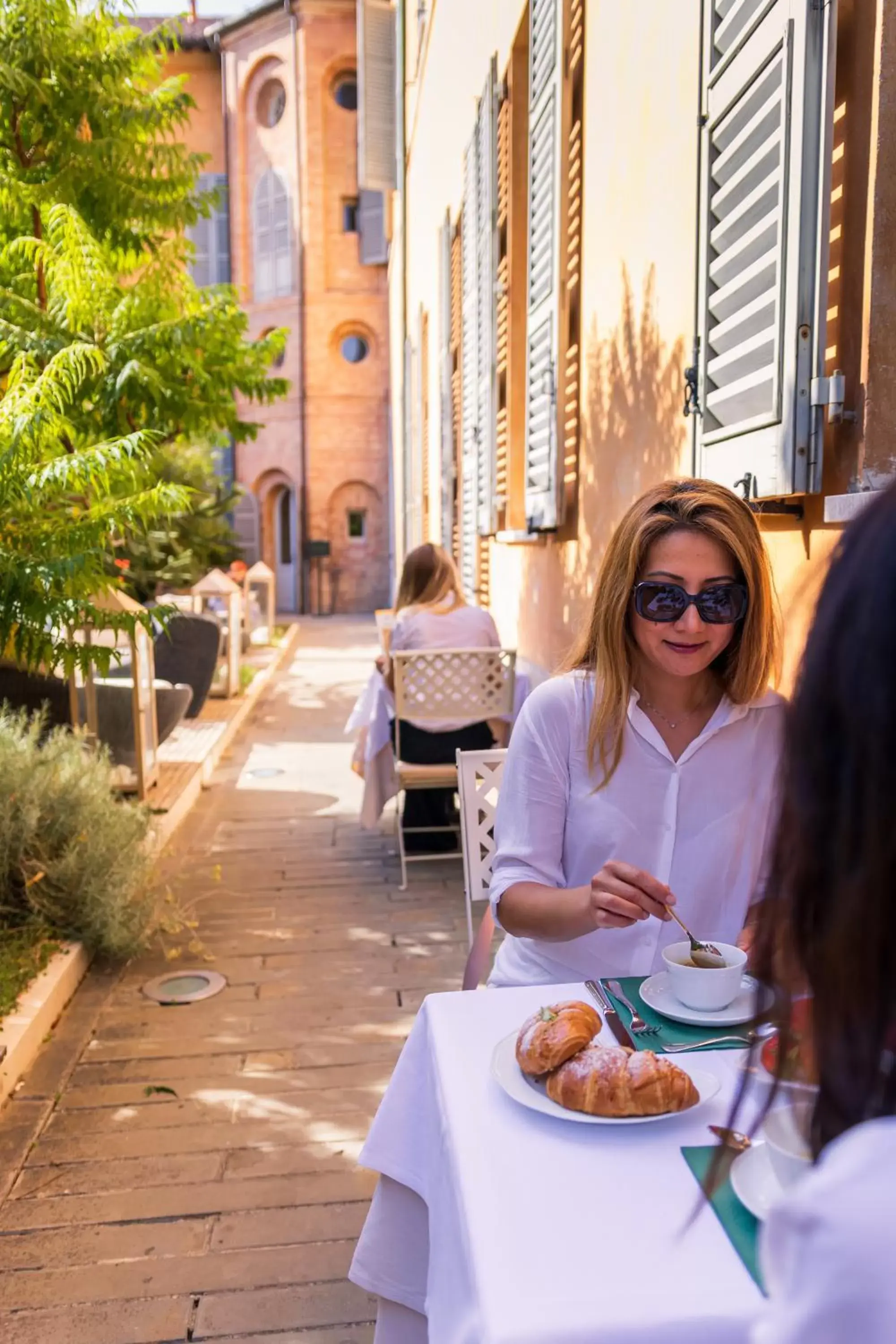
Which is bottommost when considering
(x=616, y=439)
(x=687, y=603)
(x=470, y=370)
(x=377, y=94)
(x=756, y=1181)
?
(x=756, y=1181)

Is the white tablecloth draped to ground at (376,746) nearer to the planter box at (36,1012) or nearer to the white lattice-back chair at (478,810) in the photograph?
the planter box at (36,1012)

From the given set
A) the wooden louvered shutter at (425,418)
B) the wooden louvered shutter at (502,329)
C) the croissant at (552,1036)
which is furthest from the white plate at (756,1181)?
the wooden louvered shutter at (425,418)

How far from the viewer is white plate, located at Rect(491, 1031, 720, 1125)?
1322mm

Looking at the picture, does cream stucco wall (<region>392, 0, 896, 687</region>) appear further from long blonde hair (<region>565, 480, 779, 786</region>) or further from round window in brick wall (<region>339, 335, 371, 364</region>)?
round window in brick wall (<region>339, 335, 371, 364</region>)

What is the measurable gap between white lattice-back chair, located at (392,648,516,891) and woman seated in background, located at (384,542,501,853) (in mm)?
74

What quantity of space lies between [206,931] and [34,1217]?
220 centimetres

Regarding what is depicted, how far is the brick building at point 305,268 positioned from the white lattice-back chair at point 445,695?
2181cm

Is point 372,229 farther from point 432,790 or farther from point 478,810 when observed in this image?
point 478,810

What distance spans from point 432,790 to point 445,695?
2.34ft

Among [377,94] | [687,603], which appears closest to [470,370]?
[687,603]

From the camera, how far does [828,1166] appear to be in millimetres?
662

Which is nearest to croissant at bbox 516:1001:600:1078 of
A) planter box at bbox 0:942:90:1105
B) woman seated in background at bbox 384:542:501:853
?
planter box at bbox 0:942:90:1105

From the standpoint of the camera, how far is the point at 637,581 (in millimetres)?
2188

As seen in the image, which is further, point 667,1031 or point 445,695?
point 445,695
